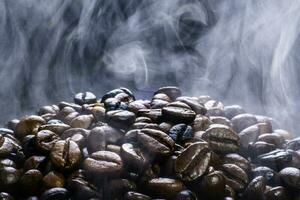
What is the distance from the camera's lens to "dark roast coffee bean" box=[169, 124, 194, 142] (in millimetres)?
1900

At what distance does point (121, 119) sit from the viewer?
194cm

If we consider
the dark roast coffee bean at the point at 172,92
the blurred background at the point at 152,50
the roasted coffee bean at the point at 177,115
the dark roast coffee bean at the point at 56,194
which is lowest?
the dark roast coffee bean at the point at 56,194

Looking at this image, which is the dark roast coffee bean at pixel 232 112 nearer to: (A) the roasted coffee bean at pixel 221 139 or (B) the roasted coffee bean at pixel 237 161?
(A) the roasted coffee bean at pixel 221 139

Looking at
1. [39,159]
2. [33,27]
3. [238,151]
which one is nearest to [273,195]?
[238,151]

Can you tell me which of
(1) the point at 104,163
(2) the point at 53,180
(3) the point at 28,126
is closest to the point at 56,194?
(2) the point at 53,180

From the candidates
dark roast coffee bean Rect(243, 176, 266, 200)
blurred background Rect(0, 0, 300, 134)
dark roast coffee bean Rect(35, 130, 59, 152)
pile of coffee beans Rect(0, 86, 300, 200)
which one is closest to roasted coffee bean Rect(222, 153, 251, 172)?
pile of coffee beans Rect(0, 86, 300, 200)

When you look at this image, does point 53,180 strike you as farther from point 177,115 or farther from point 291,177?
point 291,177

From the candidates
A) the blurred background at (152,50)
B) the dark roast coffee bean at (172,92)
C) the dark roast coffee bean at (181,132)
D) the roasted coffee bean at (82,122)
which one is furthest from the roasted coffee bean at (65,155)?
the blurred background at (152,50)

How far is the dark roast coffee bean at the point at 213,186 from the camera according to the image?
1646mm

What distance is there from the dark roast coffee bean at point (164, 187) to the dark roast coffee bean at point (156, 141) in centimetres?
14

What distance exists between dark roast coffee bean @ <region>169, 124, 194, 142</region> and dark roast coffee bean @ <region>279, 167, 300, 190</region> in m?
0.46

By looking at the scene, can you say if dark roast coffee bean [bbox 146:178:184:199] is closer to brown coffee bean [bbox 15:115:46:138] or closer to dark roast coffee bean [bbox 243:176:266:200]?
dark roast coffee bean [bbox 243:176:266:200]

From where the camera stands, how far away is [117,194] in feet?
5.40

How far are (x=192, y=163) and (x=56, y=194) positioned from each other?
0.58m
